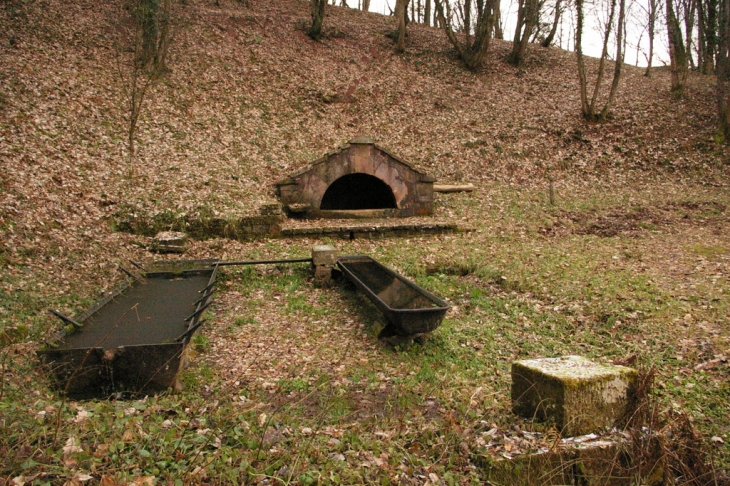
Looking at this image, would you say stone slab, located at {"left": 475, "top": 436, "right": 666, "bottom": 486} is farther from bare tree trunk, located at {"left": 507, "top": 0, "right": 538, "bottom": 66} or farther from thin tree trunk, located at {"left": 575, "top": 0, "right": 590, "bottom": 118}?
bare tree trunk, located at {"left": 507, "top": 0, "right": 538, "bottom": 66}

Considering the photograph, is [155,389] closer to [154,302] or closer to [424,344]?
[154,302]

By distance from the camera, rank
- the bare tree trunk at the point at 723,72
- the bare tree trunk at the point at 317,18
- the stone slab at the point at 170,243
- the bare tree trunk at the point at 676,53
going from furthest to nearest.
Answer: the bare tree trunk at the point at 317,18
the bare tree trunk at the point at 676,53
the bare tree trunk at the point at 723,72
the stone slab at the point at 170,243

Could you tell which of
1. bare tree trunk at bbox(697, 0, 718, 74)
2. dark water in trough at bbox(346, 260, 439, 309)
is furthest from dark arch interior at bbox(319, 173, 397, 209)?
bare tree trunk at bbox(697, 0, 718, 74)

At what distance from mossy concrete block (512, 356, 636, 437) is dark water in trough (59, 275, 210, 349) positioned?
3892 millimetres

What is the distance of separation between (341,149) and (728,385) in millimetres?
9705

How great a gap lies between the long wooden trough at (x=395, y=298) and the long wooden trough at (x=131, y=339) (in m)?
2.32

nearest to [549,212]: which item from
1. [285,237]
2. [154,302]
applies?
[285,237]

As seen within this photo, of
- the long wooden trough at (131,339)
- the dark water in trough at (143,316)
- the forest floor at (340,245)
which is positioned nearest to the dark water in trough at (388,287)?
the forest floor at (340,245)

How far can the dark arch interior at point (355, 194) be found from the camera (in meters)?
15.1

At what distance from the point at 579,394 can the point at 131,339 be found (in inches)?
181

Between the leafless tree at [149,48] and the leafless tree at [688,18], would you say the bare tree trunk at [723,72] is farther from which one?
the leafless tree at [149,48]

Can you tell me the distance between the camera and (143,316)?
6.34 meters

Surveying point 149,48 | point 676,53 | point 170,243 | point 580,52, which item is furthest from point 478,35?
point 170,243

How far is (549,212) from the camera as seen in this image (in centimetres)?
1344
